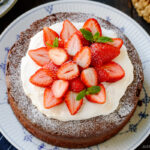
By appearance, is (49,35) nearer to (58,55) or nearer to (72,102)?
(58,55)

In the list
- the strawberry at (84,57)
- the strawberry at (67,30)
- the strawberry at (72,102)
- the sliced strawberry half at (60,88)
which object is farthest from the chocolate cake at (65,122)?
the strawberry at (84,57)

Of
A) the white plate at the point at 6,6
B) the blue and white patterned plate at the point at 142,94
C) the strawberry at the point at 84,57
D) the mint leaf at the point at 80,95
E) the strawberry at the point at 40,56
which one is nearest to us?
the mint leaf at the point at 80,95

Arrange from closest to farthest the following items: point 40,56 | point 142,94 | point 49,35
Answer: point 40,56 < point 49,35 < point 142,94

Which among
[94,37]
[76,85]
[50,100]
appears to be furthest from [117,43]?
[50,100]

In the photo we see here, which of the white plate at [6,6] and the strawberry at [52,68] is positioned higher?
the white plate at [6,6]

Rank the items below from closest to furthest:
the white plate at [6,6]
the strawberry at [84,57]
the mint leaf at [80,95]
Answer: the mint leaf at [80,95], the strawberry at [84,57], the white plate at [6,6]

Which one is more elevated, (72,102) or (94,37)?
(94,37)

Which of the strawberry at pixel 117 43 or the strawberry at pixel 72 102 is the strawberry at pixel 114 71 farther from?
the strawberry at pixel 72 102

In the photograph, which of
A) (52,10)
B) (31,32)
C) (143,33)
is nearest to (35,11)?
(52,10)
